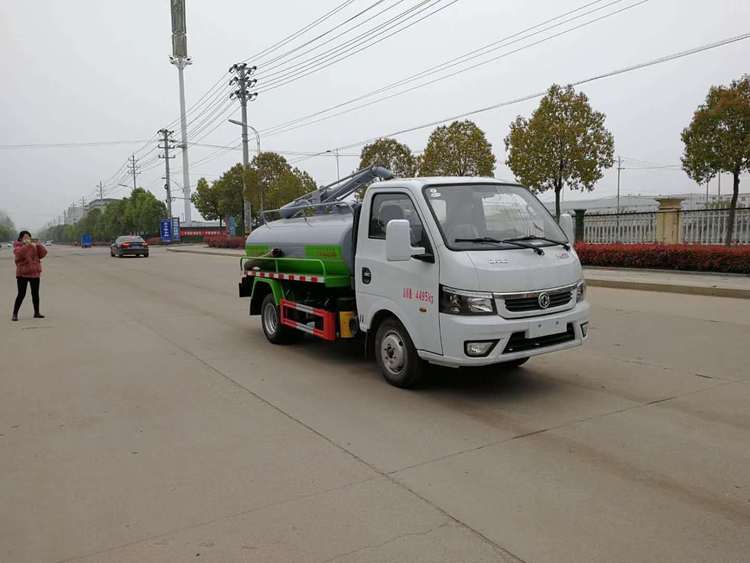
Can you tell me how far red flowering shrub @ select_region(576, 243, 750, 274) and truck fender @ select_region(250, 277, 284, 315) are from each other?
40.6 ft

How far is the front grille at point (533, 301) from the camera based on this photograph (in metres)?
5.42

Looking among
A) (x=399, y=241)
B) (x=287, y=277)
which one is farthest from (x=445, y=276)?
(x=287, y=277)

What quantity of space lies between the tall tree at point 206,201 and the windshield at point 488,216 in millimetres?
68290

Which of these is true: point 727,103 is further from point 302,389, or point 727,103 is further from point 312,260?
point 302,389

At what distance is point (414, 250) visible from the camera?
5688 mm

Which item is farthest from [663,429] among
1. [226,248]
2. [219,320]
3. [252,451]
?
[226,248]

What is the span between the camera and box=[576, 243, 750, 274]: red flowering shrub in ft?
50.7

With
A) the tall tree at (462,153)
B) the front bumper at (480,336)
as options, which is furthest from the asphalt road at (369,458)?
the tall tree at (462,153)

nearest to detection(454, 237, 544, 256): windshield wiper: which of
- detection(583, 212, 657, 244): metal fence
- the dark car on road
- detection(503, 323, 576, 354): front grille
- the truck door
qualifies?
the truck door

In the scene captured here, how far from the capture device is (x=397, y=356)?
20.1ft

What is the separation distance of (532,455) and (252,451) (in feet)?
6.79

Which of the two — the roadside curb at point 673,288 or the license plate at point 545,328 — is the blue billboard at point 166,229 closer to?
the roadside curb at point 673,288

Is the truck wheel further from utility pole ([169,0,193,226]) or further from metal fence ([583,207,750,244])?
utility pole ([169,0,193,226])

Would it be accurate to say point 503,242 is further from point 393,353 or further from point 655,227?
point 655,227
